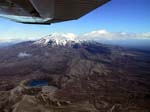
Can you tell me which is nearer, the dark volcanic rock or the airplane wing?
the airplane wing

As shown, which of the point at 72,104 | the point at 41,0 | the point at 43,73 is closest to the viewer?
the point at 41,0

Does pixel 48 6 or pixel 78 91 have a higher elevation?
pixel 48 6

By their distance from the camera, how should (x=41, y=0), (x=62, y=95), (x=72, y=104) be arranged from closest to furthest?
(x=41, y=0)
(x=72, y=104)
(x=62, y=95)

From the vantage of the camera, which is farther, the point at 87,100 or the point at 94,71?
the point at 94,71

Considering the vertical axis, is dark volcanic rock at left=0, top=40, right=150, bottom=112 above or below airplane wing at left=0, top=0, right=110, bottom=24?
below

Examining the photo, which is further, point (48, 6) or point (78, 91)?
point (78, 91)

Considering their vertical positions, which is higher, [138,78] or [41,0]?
[41,0]

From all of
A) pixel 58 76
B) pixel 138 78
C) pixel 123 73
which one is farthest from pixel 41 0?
pixel 123 73

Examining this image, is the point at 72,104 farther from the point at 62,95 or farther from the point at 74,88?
the point at 74,88

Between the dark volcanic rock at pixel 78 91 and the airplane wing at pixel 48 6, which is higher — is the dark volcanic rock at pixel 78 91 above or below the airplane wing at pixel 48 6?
below

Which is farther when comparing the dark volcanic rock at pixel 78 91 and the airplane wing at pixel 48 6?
the dark volcanic rock at pixel 78 91

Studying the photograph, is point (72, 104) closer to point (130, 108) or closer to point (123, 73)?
point (130, 108)
